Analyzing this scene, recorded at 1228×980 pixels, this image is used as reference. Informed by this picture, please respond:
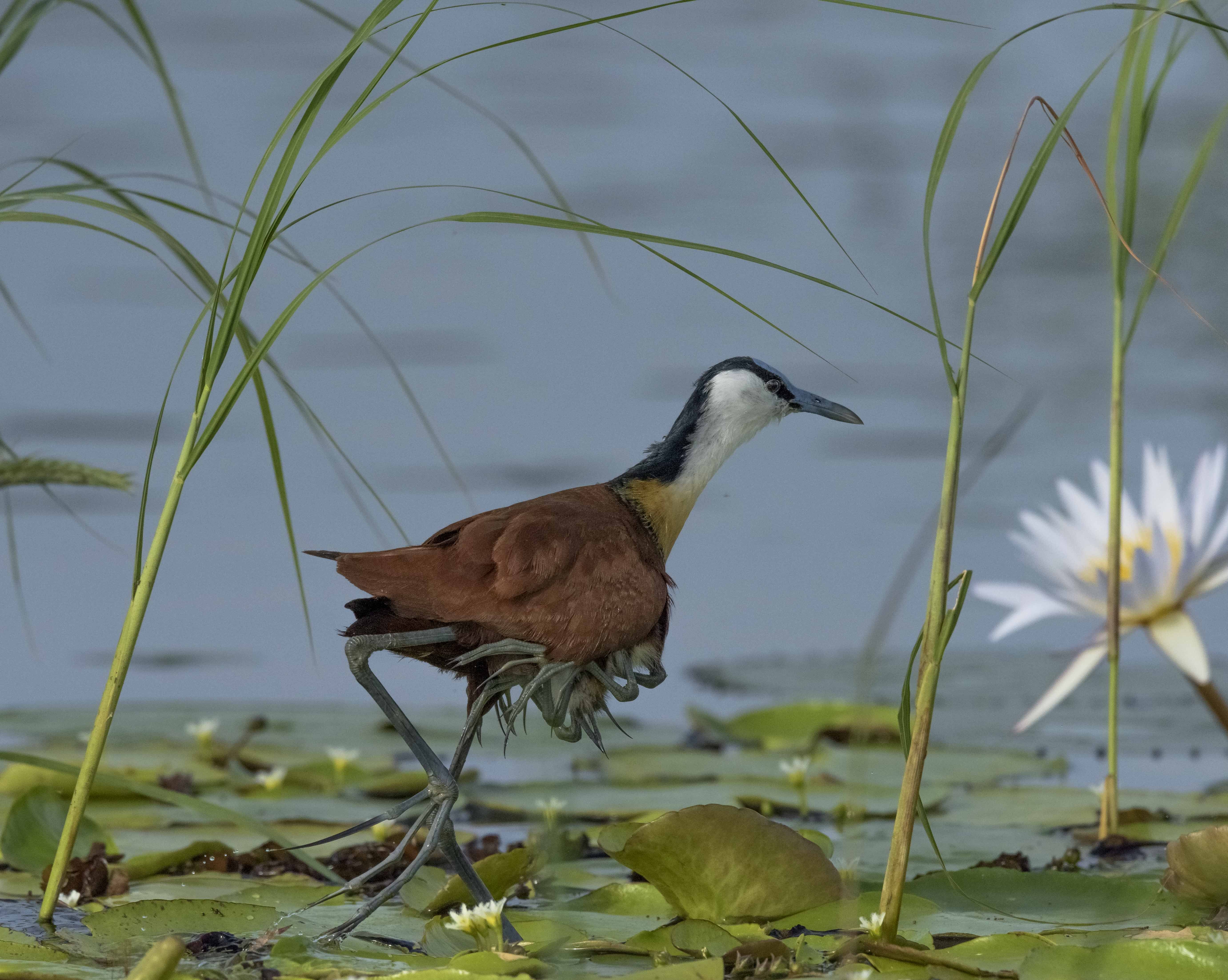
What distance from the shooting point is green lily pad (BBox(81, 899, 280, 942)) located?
2.67 metres

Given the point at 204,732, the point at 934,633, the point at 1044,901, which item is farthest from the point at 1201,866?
the point at 204,732

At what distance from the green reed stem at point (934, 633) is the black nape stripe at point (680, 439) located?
31.3 inches

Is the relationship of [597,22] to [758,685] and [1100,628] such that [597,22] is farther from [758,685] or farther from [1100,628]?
[758,685]

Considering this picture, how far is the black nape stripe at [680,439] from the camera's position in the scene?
3.00 metres

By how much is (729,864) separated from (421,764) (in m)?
0.66

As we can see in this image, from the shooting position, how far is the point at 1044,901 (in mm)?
2857

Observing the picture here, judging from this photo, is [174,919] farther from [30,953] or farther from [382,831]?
[382,831]

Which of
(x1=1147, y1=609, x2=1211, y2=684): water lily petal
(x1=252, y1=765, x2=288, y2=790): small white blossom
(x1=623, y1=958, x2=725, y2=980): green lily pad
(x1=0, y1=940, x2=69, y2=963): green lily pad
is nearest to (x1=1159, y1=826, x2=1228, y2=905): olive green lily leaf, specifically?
(x1=1147, y1=609, x2=1211, y2=684): water lily petal

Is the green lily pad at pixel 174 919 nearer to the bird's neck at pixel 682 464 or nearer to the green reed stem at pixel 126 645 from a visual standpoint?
the green reed stem at pixel 126 645

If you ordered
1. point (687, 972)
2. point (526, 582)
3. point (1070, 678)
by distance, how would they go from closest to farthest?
point (687, 972) → point (526, 582) → point (1070, 678)

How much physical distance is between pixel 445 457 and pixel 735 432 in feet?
2.21

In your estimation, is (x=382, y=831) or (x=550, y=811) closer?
(x=550, y=811)

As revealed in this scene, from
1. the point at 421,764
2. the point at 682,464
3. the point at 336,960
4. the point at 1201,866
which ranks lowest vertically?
the point at 336,960

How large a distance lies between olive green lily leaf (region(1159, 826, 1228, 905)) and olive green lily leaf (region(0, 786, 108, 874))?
96.9 inches
